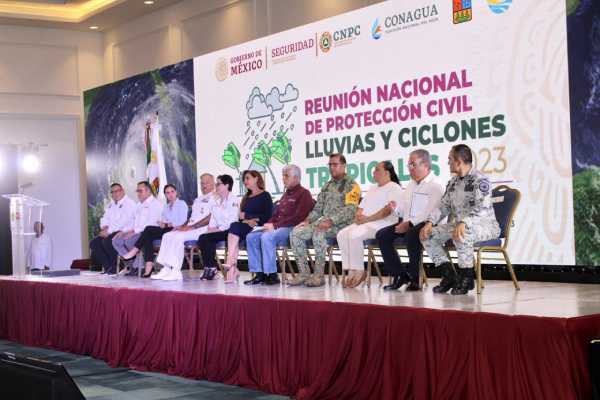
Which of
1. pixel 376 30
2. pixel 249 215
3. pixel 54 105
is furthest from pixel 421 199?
pixel 54 105

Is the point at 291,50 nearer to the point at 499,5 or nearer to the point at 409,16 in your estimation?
the point at 409,16

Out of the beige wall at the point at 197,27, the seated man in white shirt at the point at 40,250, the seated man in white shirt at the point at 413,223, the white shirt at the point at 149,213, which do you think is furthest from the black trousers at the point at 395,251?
the seated man in white shirt at the point at 40,250

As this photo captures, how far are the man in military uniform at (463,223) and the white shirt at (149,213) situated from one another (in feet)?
11.7

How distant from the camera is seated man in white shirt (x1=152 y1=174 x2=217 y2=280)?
709cm

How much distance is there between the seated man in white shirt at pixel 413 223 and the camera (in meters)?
5.20

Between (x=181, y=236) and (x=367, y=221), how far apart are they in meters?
2.09

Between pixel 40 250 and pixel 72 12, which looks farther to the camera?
pixel 72 12

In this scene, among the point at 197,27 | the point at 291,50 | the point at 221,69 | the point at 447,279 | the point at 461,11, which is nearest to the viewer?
the point at 447,279

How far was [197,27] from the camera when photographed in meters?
11.1

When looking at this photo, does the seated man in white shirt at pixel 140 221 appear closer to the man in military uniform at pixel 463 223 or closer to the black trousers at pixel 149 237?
the black trousers at pixel 149 237

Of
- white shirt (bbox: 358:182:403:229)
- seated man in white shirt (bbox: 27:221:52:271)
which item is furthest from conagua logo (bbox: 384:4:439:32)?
seated man in white shirt (bbox: 27:221:52:271)

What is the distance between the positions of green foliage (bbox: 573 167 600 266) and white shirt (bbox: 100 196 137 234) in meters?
4.47

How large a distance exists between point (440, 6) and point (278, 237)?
2289 millimetres

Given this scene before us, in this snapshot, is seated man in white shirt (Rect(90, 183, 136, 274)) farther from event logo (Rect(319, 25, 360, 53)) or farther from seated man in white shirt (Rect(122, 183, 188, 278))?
event logo (Rect(319, 25, 360, 53))
